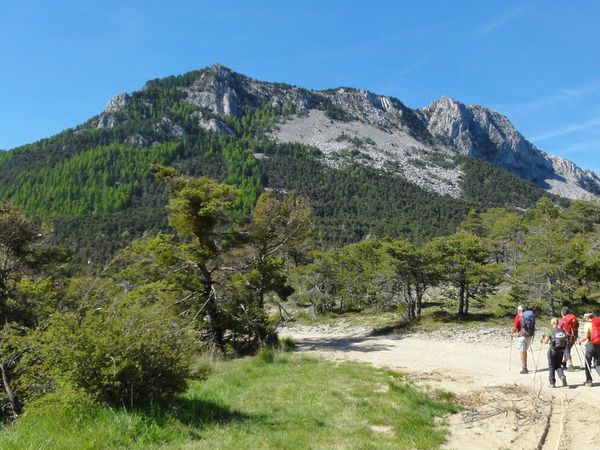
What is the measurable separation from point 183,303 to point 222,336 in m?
1.94

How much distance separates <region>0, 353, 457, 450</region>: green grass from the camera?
16.9 ft

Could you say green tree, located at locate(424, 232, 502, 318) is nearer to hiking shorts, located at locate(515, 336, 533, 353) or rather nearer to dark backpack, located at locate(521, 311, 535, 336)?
dark backpack, located at locate(521, 311, 535, 336)

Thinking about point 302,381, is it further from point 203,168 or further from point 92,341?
point 203,168

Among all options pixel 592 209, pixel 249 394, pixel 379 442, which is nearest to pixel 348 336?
pixel 249 394

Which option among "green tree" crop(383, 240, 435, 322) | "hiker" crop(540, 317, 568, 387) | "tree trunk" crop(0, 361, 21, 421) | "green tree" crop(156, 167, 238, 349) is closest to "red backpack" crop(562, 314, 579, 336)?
"hiker" crop(540, 317, 568, 387)

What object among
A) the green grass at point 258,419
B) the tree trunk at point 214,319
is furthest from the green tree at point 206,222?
the green grass at point 258,419

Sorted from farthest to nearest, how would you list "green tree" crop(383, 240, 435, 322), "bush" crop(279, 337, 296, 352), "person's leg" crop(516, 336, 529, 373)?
1. "green tree" crop(383, 240, 435, 322)
2. "bush" crop(279, 337, 296, 352)
3. "person's leg" crop(516, 336, 529, 373)

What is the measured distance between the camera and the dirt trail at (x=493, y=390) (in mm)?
6547

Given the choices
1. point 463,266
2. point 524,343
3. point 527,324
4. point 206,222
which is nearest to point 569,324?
point 527,324

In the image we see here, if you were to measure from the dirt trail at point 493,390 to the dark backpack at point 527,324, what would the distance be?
758mm

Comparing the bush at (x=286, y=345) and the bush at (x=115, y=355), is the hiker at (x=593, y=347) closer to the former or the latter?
the bush at (x=115, y=355)

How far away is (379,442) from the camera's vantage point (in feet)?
20.2

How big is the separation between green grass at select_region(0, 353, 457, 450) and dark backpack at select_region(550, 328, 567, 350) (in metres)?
2.65

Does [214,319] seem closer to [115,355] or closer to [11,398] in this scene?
[11,398]
